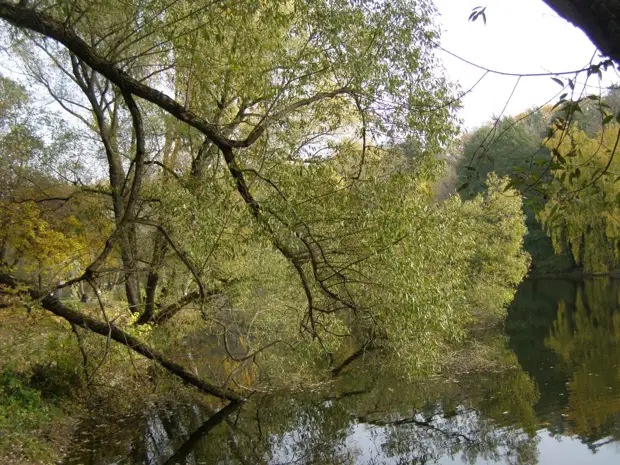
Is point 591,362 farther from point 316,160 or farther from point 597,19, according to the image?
point 597,19

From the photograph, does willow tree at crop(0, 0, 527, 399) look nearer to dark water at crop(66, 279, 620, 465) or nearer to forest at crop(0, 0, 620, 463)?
forest at crop(0, 0, 620, 463)

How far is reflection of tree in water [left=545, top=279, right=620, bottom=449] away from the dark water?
0.11ft

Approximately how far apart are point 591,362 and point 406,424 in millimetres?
5912

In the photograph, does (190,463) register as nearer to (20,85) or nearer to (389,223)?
(389,223)

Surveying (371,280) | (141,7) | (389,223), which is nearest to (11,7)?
(141,7)

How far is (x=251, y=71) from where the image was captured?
28.2ft

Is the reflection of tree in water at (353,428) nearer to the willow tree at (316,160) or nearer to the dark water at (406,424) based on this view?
the dark water at (406,424)

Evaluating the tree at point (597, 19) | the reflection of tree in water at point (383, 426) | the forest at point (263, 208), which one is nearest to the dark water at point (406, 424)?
the reflection of tree in water at point (383, 426)

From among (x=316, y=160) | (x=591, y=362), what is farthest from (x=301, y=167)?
(x=591, y=362)

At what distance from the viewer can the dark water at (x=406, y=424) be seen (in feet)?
28.6

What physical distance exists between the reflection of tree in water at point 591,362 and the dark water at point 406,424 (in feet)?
0.11

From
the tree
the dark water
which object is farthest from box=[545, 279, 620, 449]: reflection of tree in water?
the tree

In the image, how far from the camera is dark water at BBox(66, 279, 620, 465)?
8703mm

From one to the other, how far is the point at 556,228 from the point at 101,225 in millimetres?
10006
